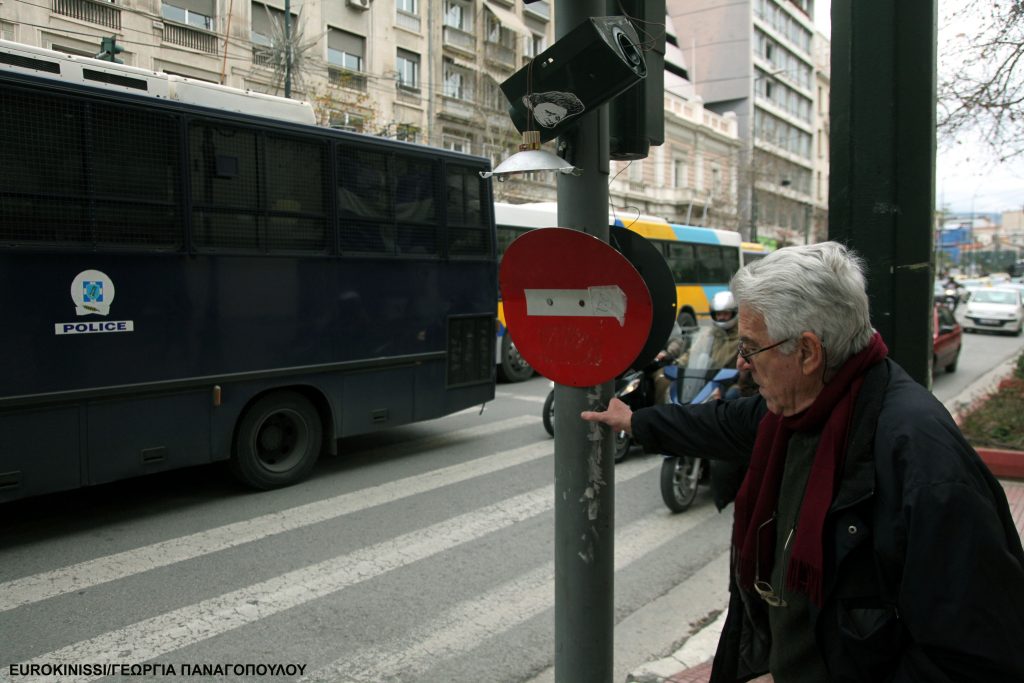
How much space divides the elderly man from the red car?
15170 mm

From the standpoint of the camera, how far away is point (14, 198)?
534cm

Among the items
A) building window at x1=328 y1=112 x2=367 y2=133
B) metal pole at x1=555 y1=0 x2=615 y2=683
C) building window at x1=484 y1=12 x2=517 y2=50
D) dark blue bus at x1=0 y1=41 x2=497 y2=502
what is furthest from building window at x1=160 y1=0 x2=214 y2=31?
metal pole at x1=555 y1=0 x2=615 y2=683

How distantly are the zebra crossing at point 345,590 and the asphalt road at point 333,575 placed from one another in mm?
14

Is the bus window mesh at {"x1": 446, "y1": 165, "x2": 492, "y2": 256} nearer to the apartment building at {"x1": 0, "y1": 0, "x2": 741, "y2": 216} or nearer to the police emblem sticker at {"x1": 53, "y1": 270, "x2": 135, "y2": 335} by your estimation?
the apartment building at {"x1": 0, "y1": 0, "x2": 741, "y2": 216}

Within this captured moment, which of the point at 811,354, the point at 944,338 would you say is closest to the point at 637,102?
the point at 811,354

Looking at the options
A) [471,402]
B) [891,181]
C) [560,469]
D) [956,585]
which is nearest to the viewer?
[956,585]

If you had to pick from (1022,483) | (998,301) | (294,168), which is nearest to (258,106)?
(294,168)

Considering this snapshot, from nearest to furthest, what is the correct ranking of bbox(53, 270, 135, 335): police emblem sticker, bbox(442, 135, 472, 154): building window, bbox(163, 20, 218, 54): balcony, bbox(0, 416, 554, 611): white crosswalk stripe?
1. bbox(0, 416, 554, 611): white crosswalk stripe
2. bbox(53, 270, 135, 335): police emblem sticker
3. bbox(163, 20, 218, 54): balcony
4. bbox(442, 135, 472, 154): building window

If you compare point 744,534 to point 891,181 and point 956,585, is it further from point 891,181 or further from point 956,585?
point 891,181

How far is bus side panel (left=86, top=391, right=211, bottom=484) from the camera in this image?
5797 millimetres

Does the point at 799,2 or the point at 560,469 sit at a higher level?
the point at 799,2

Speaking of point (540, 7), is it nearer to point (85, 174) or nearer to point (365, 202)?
point (85, 174)

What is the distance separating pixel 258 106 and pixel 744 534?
6.31m

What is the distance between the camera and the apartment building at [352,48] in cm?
725
